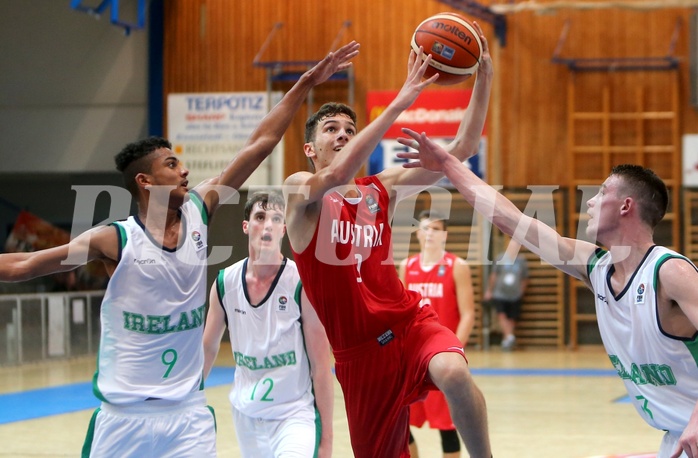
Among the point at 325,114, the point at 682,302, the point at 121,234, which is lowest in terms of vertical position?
the point at 682,302

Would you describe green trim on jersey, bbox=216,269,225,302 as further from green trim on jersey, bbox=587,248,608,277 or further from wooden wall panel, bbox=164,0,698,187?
wooden wall panel, bbox=164,0,698,187

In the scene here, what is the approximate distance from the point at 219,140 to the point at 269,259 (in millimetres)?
13085

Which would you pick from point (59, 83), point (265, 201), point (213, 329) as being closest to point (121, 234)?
point (213, 329)

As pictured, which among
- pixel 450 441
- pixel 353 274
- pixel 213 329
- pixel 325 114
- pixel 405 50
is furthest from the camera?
pixel 405 50

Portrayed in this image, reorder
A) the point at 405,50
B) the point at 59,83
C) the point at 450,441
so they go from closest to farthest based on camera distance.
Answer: the point at 450,441 → the point at 405,50 → the point at 59,83

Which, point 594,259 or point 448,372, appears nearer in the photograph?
point 594,259

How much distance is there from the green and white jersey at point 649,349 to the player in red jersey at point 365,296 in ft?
2.60

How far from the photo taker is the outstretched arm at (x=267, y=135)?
4.45 m

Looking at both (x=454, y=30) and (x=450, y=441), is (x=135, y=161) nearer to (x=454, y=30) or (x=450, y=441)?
(x=454, y=30)

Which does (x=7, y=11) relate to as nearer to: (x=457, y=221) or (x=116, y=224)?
(x=457, y=221)

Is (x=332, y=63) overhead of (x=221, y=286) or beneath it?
overhead

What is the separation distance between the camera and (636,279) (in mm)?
4027

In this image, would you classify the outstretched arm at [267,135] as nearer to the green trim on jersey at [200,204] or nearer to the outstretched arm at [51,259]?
the green trim on jersey at [200,204]

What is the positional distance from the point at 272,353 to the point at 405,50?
1328cm
